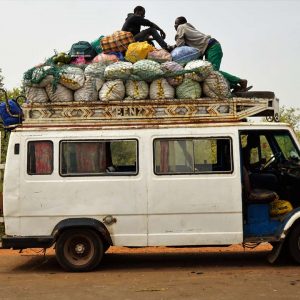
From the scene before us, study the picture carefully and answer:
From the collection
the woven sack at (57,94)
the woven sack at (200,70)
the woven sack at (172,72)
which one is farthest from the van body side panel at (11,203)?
the woven sack at (200,70)

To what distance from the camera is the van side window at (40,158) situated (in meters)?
7.43

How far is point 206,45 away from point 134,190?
9.06 feet

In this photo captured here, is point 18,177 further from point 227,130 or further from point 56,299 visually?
point 227,130

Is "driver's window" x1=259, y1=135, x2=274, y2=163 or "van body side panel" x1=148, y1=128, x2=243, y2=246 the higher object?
"driver's window" x1=259, y1=135, x2=274, y2=163

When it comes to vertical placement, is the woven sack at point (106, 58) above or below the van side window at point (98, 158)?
above

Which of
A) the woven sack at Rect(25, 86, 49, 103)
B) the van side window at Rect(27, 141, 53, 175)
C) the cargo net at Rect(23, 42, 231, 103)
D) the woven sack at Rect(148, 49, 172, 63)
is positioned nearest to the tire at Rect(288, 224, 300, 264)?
the cargo net at Rect(23, 42, 231, 103)

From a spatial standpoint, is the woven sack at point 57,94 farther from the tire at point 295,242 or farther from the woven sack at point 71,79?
the tire at point 295,242

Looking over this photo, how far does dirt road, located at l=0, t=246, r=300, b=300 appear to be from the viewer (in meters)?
6.18

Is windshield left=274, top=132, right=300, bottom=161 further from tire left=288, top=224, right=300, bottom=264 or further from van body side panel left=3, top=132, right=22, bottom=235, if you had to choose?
van body side panel left=3, top=132, right=22, bottom=235

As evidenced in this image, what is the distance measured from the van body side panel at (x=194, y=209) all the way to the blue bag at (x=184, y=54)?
6.16 feet

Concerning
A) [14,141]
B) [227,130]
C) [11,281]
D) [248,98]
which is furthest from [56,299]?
[248,98]

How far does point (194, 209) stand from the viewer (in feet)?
24.1

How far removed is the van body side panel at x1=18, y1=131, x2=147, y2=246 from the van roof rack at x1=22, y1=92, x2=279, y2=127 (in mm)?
885

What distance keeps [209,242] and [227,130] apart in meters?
1.66
